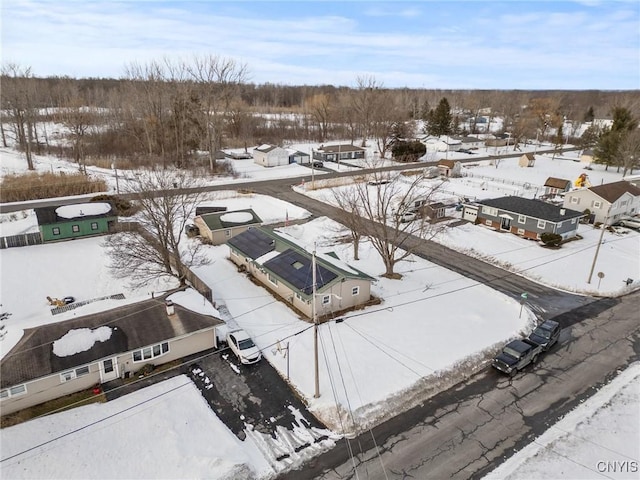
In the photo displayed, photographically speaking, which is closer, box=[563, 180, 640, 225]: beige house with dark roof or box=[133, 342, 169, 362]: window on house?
box=[133, 342, 169, 362]: window on house

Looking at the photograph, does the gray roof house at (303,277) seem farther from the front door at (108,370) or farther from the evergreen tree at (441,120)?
the evergreen tree at (441,120)

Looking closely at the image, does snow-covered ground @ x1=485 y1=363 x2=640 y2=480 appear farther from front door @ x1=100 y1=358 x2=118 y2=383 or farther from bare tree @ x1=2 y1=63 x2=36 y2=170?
bare tree @ x1=2 y1=63 x2=36 y2=170

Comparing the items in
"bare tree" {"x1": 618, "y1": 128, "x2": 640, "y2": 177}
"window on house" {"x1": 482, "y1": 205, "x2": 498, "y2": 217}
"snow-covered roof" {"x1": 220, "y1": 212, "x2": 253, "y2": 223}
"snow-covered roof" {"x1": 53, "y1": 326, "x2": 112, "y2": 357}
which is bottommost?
"snow-covered roof" {"x1": 53, "y1": 326, "x2": 112, "y2": 357}

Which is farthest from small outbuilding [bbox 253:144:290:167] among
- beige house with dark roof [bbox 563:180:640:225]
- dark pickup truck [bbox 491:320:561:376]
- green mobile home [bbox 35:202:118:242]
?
dark pickup truck [bbox 491:320:561:376]

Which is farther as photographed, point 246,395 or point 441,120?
point 441,120

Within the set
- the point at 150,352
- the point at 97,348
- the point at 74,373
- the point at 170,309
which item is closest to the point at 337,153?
the point at 170,309

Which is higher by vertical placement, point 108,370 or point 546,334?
point 546,334

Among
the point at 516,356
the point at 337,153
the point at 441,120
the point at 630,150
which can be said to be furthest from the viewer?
the point at 441,120

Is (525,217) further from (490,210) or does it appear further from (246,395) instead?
(246,395)
